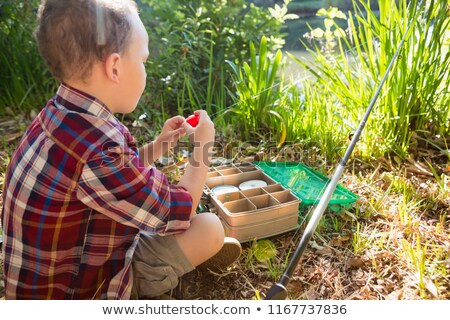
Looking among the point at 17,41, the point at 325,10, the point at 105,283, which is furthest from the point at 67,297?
the point at 17,41

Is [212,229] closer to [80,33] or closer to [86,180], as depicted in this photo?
[86,180]

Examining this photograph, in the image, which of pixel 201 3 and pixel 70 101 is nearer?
pixel 70 101

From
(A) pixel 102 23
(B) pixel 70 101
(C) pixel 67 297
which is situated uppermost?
(A) pixel 102 23

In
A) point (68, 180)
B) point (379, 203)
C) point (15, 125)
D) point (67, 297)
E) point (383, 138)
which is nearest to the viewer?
point (68, 180)

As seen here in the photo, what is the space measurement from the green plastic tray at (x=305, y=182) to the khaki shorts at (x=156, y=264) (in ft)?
1.70

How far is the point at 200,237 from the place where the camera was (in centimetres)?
100

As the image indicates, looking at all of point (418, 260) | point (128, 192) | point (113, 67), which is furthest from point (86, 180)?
point (418, 260)

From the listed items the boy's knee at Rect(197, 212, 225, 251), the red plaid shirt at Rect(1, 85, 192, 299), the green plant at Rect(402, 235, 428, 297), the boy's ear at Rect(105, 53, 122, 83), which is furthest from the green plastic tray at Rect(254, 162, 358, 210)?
the boy's ear at Rect(105, 53, 122, 83)

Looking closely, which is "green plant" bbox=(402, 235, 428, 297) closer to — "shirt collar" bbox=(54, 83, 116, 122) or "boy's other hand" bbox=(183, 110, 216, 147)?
"boy's other hand" bbox=(183, 110, 216, 147)

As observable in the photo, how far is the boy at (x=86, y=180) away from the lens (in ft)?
2.65

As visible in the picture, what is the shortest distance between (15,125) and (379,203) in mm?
1754

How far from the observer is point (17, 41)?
2193 mm

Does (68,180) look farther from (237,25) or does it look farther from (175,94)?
(237,25)

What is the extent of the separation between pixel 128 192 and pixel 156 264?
0.26m
